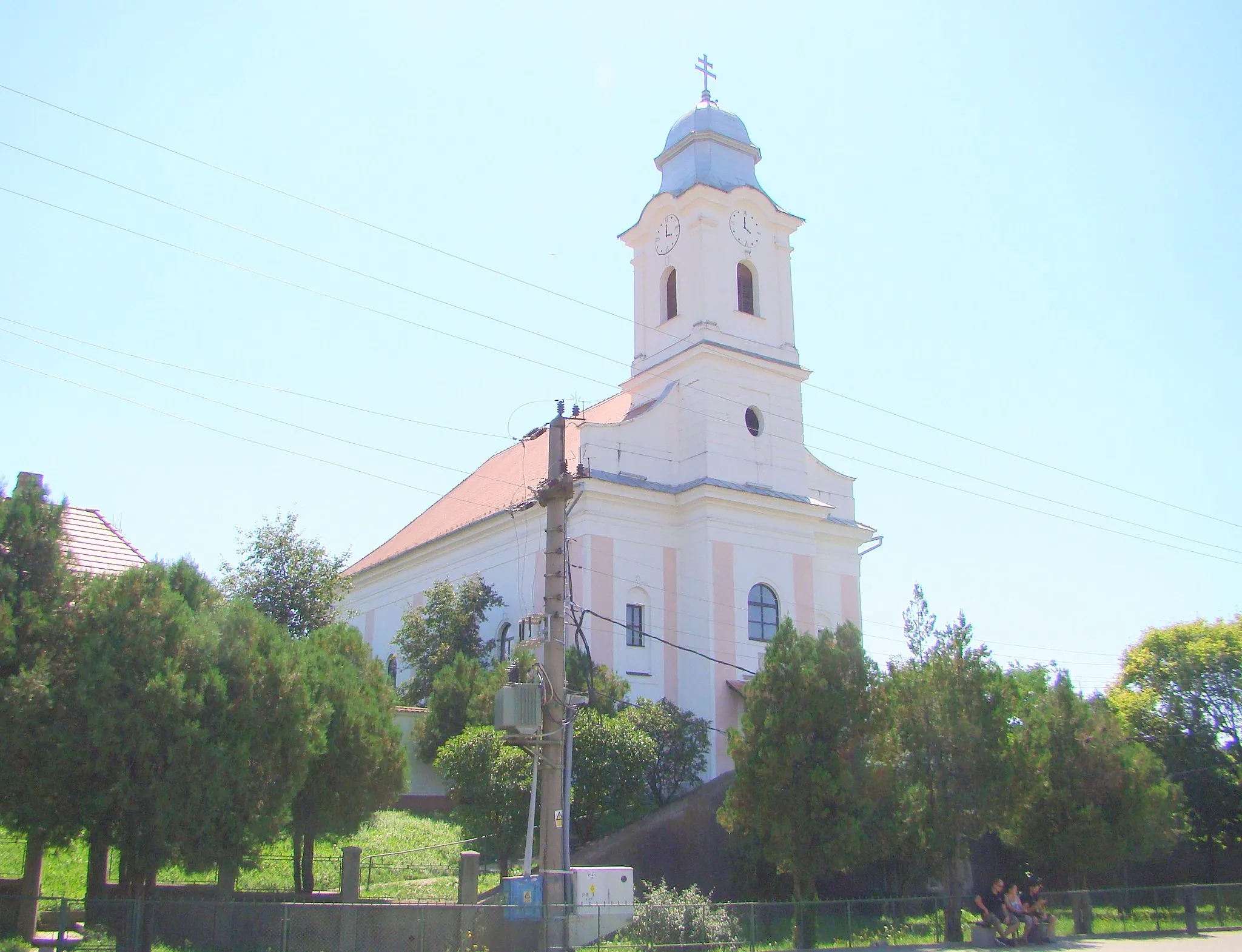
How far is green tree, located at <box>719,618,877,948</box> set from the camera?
70.6 ft

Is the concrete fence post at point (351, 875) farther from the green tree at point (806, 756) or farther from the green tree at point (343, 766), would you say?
the green tree at point (806, 756)

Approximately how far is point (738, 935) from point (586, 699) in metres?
4.58

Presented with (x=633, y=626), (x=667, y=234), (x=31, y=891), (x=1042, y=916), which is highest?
(x=667, y=234)

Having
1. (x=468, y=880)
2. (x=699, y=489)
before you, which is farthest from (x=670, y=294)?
(x=468, y=880)

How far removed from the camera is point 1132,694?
40656 millimetres

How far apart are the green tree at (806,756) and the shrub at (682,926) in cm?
333

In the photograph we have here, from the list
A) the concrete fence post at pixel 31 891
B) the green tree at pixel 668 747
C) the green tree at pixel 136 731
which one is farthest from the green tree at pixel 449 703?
the green tree at pixel 136 731

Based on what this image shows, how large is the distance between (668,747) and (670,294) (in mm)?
17482

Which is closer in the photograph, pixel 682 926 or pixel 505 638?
pixel 682 926

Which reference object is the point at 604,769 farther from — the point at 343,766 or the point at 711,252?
the point at 711,252

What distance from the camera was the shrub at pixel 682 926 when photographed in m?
17.9

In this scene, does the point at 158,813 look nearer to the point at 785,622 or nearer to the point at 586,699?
the point at 586,699

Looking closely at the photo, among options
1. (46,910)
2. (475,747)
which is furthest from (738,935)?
(46,910)

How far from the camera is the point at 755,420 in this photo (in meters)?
38.9
